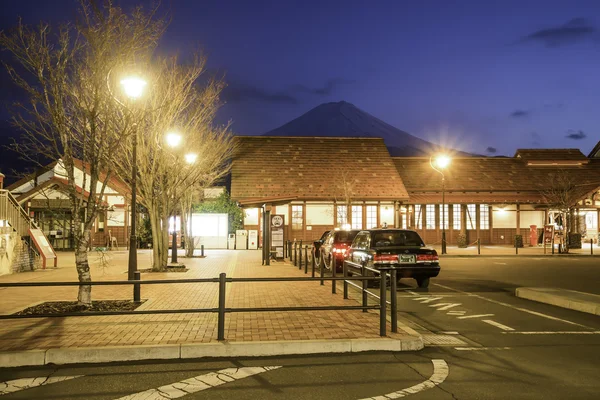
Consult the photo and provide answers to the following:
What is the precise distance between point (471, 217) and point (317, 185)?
1212 cm

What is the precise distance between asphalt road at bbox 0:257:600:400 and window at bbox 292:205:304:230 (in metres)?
30.7

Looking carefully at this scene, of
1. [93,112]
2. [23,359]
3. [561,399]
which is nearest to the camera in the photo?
[561,399]

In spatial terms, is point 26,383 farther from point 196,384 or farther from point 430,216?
point 430,216

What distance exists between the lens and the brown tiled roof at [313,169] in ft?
134

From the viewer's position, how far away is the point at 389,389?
20.5ft

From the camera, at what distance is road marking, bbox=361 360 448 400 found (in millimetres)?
6020

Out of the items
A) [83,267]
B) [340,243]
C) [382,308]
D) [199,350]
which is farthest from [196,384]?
[340,243]

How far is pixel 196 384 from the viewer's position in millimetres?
6441

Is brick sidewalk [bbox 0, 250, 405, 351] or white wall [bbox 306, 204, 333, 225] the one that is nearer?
brick sidewalk [bbox 0, 250, 405, 351]

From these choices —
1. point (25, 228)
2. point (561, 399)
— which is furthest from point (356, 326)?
point (25, 228)

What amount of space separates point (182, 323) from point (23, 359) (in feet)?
9.10

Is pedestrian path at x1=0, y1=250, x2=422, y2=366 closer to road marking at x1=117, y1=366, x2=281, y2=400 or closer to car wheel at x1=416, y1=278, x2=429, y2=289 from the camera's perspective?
road marking at x1=117, y1=366, x2=281, y2=400

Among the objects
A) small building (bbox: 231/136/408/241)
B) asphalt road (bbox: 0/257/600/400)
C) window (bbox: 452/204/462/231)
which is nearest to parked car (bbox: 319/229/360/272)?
asphalt road (bbox: 0/257/600/400)

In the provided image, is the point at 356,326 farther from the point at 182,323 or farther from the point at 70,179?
the point at 70,179
